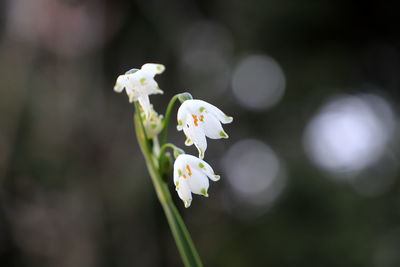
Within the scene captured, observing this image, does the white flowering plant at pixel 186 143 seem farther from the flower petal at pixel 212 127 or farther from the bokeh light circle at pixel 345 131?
the bokeh light circle at pixel 345 131

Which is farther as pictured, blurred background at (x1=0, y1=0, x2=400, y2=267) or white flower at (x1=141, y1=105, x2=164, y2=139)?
blurred background at (x1=0, y1=0, x2=400, y2=267)

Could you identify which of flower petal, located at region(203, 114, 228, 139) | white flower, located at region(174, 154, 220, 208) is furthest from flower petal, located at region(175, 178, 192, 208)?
flower petal, located at region(203, 114, 228, 139)

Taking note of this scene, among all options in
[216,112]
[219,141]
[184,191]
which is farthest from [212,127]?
[219,141]

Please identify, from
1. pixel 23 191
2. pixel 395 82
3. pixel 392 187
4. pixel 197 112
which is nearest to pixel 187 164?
pixel 197 112

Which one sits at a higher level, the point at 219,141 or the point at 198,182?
the point at 219,141

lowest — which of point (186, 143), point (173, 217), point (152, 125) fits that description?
point (173, 217)

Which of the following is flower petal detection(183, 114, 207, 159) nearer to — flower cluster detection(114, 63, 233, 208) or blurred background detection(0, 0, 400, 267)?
flower cluster detection(114, 63, 233, 208)

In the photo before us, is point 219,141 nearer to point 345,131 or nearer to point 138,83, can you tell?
point 345,131
